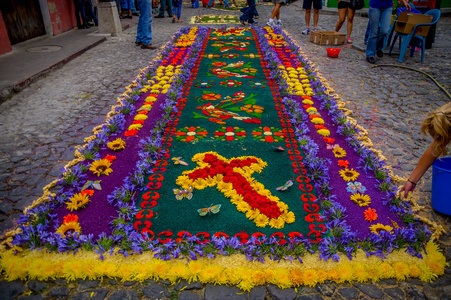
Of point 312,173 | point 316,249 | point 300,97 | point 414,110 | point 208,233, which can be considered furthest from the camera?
point 300,97

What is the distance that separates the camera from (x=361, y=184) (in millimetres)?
2719

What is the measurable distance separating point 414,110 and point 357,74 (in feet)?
5.47

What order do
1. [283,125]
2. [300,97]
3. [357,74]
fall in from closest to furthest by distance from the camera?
[283,125] < [300,97] < [357,74]

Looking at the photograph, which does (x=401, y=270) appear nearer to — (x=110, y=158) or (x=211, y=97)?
(x=110, y=158)

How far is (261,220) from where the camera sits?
7.61 ft

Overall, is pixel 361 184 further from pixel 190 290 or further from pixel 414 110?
pixel 414 110

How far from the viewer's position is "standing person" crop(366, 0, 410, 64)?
5.93 meters

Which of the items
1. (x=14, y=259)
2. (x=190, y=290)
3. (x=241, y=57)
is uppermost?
(x=241, y=57)

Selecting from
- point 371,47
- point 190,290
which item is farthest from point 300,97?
point 190,290

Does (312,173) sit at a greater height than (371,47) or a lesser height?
lesser

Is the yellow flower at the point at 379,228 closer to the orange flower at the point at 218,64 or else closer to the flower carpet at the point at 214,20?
the orange flower at the point at 218,64

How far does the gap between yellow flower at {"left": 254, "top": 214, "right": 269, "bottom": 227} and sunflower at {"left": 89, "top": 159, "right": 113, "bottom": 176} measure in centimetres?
147

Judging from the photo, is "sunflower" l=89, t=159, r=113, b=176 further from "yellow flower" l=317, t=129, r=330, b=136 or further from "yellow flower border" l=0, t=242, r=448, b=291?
"yellow flower" l=317, t=129, r=330, b=136

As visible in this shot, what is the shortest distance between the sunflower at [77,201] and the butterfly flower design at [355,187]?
2227 mm
